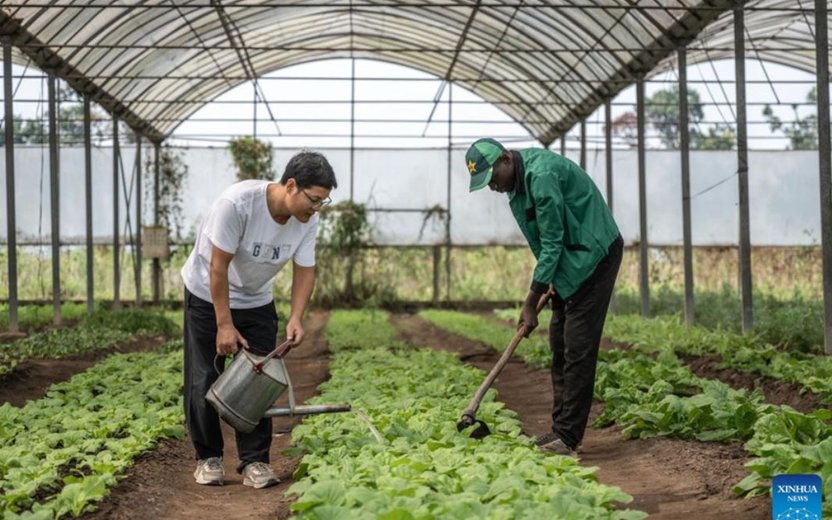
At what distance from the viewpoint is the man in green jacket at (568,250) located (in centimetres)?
570

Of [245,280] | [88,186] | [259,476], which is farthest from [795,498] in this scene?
[88,186]

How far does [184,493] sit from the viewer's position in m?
5.54

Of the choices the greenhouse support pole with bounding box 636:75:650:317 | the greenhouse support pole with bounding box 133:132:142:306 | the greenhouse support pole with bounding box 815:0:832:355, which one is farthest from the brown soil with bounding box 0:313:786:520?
the greenhouse support pole with bounding box 133:132:142:306

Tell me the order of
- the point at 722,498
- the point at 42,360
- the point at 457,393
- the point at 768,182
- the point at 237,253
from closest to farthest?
the point at 722,498 → the point at 237,253 → the point at 457,393 → the point at 42,360 → the point at 768,182

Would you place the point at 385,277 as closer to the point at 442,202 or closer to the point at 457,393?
the point at 442,202

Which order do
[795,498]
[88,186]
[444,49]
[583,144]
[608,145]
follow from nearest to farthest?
[795,498]
[444,49]
[88,186]
[608,145]
[583,144]

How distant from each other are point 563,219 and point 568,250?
0.16 m

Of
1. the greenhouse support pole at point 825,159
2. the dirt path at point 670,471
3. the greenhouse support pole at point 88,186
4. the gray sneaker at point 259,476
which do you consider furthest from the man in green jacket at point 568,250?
the greenhouse support pole at point 88,186

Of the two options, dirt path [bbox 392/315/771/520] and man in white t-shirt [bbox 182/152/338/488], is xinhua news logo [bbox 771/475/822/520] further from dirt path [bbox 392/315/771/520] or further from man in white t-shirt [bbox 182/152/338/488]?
man in white t-shirt [bbox 182/152/338/488]

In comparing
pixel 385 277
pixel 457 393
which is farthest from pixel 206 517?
pixel 385 277

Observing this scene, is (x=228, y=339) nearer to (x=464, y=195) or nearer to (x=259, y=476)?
(x=259, y=476)

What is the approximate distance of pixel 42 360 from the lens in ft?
37.9

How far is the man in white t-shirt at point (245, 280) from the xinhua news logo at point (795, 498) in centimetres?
249

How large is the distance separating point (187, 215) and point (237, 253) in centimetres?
1869
